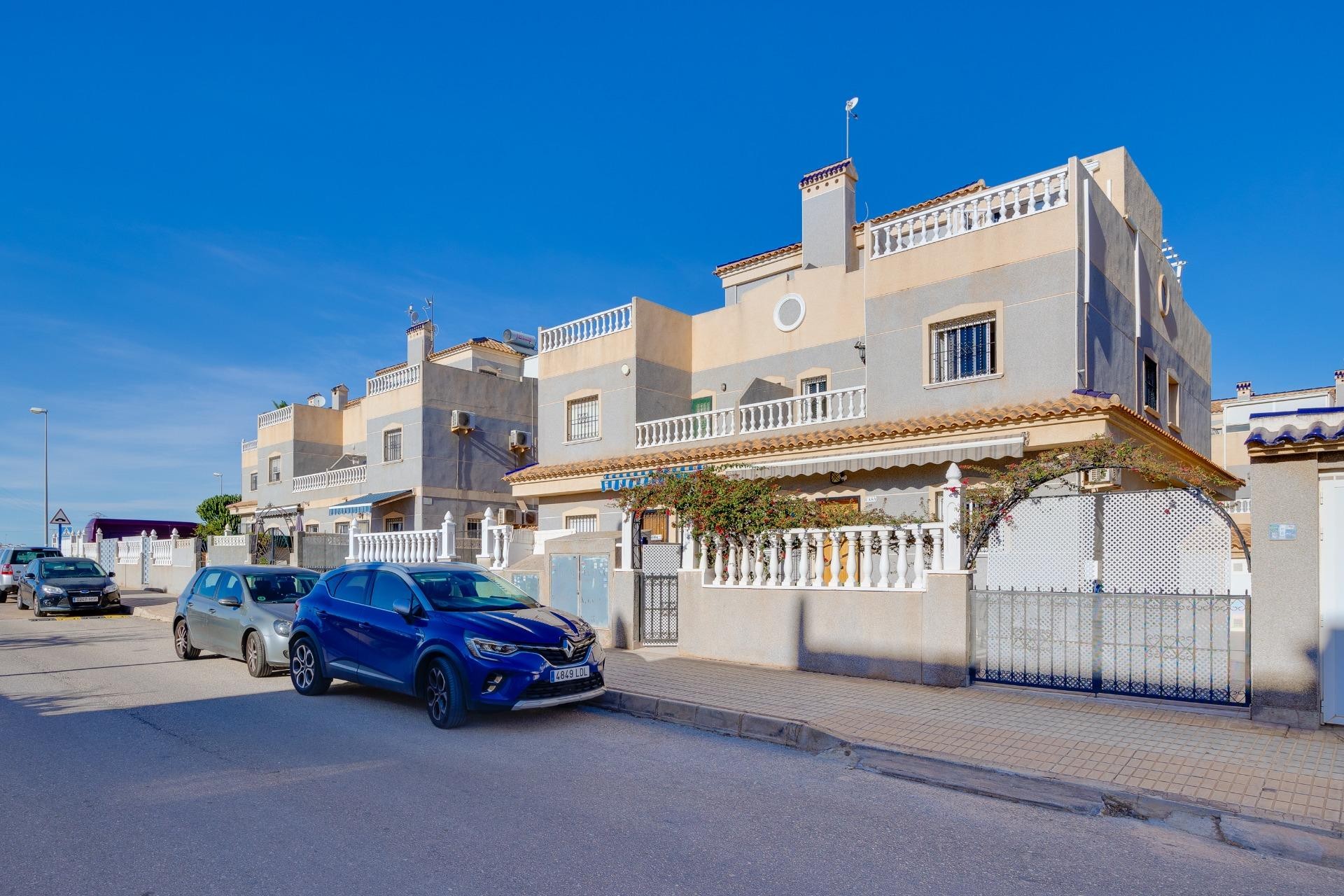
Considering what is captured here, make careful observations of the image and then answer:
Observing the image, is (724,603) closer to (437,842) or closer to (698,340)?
(437,842)

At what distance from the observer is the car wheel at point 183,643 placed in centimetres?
1336

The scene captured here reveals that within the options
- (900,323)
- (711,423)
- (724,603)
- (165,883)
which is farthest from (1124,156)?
(165,883)

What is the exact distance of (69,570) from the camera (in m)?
23.0

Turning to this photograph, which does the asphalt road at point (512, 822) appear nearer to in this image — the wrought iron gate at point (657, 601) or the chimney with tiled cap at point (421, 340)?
the wrought iron gate at point (657, 601)

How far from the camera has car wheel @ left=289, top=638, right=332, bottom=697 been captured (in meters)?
10.2

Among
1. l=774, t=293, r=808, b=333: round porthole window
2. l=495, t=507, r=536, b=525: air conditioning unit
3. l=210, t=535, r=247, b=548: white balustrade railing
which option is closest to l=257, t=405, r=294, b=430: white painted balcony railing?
l=210, t=535, r=247, b=548: white balustrade railing

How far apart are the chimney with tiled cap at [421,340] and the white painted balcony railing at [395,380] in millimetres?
3521

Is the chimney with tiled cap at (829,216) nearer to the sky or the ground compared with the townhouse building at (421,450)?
nearer to the sky

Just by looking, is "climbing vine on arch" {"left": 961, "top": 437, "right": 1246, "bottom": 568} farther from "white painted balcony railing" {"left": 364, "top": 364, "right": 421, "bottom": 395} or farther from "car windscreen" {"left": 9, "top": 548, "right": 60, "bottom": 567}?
"car windscreen" {"left": 9, "top": 548, "right": 60, "bottom": 567}

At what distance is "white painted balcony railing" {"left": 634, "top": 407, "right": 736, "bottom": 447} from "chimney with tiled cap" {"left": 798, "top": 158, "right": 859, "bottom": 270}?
15.2 feet

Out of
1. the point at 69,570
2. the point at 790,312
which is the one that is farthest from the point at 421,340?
the point at 790,312

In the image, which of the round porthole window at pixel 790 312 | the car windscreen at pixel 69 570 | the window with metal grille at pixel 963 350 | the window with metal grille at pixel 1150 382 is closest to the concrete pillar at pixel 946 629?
the window with metal grille at pixel 963 350

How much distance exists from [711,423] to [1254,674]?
532 inches

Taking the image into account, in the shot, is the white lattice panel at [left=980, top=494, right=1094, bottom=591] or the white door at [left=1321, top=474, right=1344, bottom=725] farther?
the white lattice panel at [left=980, top=494, right=1094, bottom=591]
